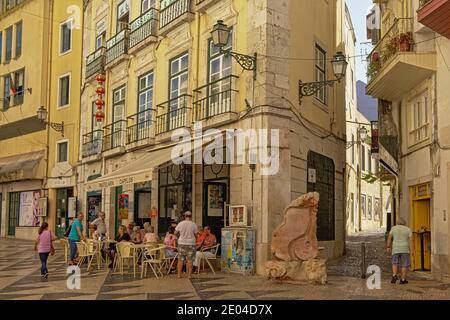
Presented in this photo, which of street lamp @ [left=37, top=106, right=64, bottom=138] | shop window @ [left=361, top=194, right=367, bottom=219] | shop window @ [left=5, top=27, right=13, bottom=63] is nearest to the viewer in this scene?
street lamp @ [left=37, top=106, right=64, bottom=138]

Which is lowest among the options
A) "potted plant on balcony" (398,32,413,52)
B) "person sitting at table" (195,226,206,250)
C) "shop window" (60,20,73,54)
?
"person sitting at table" (195,226,206,250)

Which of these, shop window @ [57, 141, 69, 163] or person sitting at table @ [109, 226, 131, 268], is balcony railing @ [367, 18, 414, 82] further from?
shop window @ [57, 141, 69, 163]

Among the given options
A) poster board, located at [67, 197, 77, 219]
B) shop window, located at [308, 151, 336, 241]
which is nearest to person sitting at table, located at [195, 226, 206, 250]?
shop window, located at [308, 151, 336, 241]

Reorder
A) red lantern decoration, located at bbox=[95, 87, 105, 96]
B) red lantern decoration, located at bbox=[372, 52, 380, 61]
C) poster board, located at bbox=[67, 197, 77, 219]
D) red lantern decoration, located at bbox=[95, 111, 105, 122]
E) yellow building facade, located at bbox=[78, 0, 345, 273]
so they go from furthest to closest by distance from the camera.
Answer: poster board, located at bbox=[67, 197, 77, 219] < red lantern decoration, located at bbox=[95, 87, 105, 96] < red lantern decoration, located at bbox=[95, 111, 105, 122] < red lantern decoration, located at bbox=[372, 52, 380, 61] < yellow building facade, located at bbox=[78, 0, 345, 273]

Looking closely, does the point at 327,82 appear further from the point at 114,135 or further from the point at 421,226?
the point at 114,135

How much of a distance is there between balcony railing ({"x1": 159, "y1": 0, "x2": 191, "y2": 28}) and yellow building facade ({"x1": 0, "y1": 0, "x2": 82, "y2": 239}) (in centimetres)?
898

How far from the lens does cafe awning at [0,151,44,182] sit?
27.4 m

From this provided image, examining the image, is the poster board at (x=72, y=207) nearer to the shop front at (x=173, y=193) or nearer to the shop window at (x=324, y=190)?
the shop front at (x=173, y=193)

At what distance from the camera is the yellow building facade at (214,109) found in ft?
45.3

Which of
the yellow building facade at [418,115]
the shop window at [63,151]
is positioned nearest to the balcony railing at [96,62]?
the shop window at [63,151]

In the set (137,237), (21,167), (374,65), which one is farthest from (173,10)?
(21,167)
